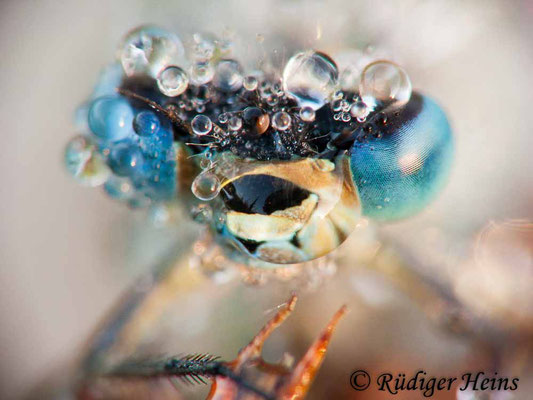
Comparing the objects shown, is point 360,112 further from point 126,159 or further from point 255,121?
point 126,159

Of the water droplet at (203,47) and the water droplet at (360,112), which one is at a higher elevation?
the water droplet at (203,47)

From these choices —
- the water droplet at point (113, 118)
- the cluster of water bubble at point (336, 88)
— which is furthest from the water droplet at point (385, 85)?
the water droplet at point (113, 118)

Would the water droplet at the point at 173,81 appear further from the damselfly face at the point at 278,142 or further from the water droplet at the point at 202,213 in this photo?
the water droplet at the point at 202,213

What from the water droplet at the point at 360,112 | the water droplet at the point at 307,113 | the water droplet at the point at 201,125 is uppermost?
the water droplet at the point at 360,112

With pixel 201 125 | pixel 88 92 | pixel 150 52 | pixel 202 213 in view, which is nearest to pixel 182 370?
pixel 202 213

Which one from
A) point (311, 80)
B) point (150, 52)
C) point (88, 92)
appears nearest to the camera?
point (311, 80)

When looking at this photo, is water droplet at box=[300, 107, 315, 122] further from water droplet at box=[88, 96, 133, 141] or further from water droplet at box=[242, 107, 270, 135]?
water droplet at box=[88, 96, 133, 141]

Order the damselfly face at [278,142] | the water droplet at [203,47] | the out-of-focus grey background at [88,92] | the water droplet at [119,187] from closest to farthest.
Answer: the damselfly face at [278,142] < the water droplet at [203,47] < the water droplet at [119,187] < the out-of-focus grey background at [88,92]
